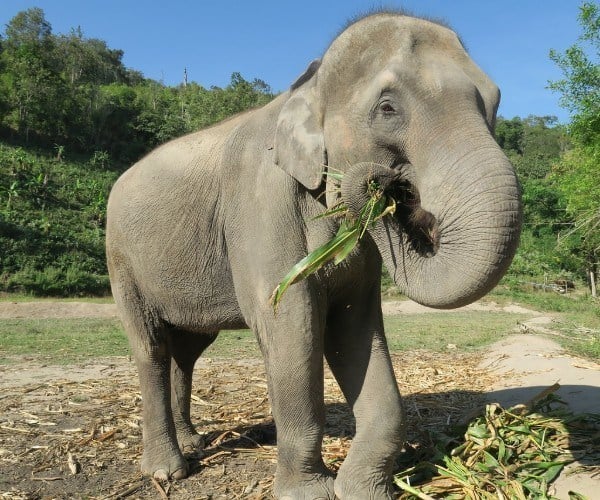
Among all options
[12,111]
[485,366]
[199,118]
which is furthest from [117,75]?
[485,366]

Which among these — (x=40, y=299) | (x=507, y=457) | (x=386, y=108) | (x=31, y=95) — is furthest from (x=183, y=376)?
(x=31, y=95)

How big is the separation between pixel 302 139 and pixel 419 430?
231 cm

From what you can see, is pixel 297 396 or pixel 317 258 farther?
pixel 297 396

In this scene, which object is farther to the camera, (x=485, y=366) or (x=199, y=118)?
(x=199, y=118)

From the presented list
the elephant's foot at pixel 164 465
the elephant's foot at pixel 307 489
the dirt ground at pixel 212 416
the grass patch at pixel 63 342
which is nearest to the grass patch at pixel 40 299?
the grass patch at pixel 63 342

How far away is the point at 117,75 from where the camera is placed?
76.1 metres

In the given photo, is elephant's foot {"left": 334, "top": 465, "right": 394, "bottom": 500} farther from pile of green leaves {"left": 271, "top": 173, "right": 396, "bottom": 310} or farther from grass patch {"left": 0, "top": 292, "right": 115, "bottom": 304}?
grass patch {"left": 0, "top": 292, "right": 115, "bottom": 304}

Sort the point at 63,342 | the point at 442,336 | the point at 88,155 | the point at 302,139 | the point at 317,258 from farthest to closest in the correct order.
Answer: the point at 88,155 < the point at 442,336 < the point at 63,342 < the point at 302,139 < the point at 317,258

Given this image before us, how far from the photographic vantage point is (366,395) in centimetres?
325

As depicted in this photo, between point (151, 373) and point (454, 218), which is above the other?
point (454, 218)

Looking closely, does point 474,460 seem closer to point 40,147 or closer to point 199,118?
point 199,118

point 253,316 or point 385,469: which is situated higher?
point 253,316

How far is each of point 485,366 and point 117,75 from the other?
253 feet

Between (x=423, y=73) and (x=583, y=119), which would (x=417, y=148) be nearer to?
(x=423, y=73)
